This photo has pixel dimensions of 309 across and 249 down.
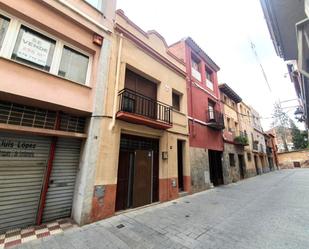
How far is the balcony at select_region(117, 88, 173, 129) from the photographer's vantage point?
571cm

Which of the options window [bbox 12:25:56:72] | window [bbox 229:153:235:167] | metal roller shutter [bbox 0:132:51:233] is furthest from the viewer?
window [bbox 229:153:235:167]

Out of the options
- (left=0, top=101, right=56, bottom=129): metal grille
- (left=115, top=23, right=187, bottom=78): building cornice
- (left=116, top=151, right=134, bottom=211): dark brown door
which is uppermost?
(left=115, top=23, right=187, bottom=78): building cornice

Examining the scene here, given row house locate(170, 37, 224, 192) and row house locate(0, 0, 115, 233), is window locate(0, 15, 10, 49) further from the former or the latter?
row house locate(170, 37, 224, 192)

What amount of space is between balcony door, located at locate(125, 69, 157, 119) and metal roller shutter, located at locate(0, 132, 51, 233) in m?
3.39

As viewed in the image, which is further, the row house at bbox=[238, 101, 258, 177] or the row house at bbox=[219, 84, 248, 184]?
the row house at bbox=[238, 101, 258, 177]

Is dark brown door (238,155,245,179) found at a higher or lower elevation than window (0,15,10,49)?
lower

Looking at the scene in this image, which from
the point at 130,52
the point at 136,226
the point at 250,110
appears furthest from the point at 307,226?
the point at 250,110

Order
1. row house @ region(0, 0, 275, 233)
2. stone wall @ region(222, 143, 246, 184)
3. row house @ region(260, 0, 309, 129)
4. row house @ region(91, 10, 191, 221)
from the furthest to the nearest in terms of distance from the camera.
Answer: stone wall @ region(222, 143, 246, 184) < row house @ region(91, 10, 191, 221) < row house @ region(0, 0, 275, 233) < row house @ region(260, 0, 309, 129)

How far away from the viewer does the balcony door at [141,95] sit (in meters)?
6.62

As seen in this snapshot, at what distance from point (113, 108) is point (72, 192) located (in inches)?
119

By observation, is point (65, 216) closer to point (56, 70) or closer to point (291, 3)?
point (56, 70)

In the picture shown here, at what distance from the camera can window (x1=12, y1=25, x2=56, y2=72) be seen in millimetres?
4309

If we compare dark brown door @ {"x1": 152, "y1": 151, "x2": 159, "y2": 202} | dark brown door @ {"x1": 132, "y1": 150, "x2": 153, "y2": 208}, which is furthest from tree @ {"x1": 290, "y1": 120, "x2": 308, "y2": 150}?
dark brown door @ {"x1": 132, "y1": 150, "x2": 153, "y2": 208}

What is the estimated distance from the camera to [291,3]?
13.3 ft
